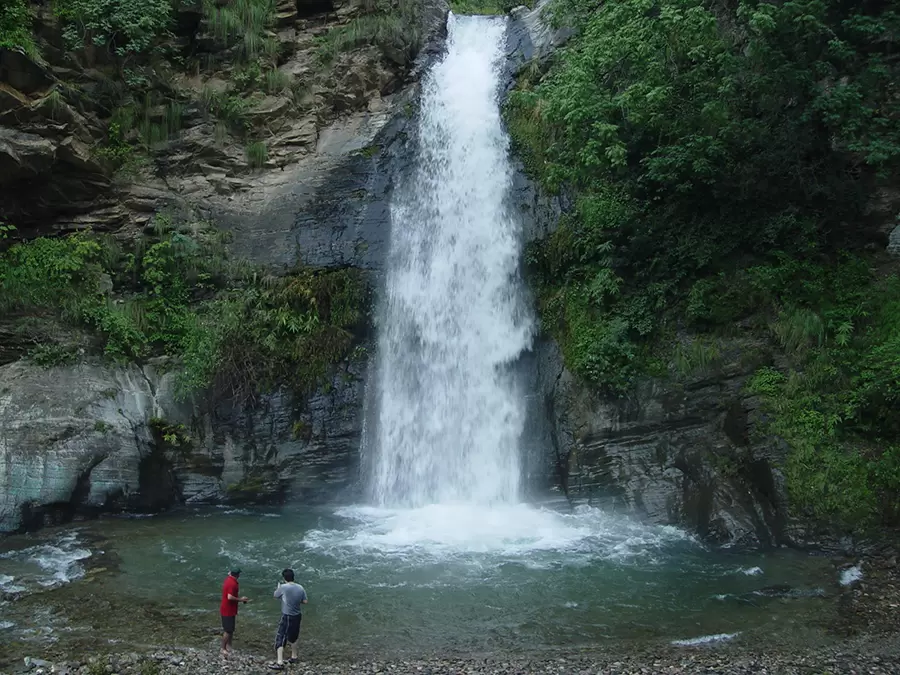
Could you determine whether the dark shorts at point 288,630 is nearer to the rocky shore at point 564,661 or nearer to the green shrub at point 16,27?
the rocky shore at point 564,661

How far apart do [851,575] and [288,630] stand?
7821 mm

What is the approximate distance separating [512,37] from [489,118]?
12.5ft

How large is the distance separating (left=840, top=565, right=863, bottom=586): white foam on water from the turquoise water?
16 centimetres

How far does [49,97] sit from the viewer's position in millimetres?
14812

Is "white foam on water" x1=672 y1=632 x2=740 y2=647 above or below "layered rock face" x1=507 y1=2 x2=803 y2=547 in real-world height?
below

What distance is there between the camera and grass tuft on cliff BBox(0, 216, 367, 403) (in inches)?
583

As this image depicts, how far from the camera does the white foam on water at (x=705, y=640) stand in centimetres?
831

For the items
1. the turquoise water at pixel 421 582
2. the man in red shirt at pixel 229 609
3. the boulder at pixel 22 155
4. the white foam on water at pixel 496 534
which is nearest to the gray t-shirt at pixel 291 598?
the man in red shirt at pixel 229 609

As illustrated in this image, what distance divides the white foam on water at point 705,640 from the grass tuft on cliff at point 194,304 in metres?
9.46

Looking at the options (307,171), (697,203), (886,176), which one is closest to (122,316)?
(307,171)

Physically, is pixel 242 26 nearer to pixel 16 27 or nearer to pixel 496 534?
pixel 16 27

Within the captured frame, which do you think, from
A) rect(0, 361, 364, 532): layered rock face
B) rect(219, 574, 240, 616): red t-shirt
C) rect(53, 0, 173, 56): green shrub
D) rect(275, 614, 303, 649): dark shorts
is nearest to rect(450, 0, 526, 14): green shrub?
rect(53, 0, 173, 56): green shrub

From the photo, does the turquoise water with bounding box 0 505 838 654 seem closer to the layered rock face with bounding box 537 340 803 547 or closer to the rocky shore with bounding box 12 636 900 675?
the rocky shore with bounding box 12 636 900 675

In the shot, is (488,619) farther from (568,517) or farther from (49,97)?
(49,97)
